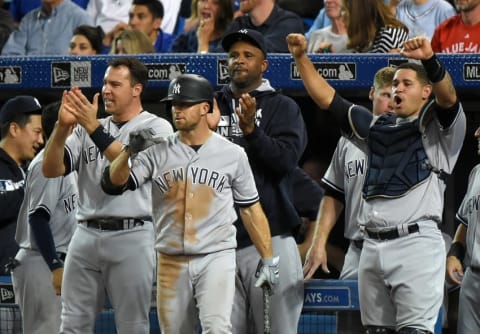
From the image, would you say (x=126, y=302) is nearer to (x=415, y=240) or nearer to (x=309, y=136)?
(x=415, y=240)

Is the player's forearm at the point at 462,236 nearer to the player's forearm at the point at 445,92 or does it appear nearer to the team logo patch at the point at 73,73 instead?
the player's forearm at the point at 445,92

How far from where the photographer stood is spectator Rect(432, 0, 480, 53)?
24.9 ft

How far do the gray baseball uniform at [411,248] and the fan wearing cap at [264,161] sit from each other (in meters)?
0.48

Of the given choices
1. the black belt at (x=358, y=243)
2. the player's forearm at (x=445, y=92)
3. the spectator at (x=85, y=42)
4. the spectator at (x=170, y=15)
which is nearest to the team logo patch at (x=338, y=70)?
the black belt at (x=358, y=243)

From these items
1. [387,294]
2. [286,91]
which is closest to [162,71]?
[286,91]

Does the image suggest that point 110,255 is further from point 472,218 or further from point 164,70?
point 472,218

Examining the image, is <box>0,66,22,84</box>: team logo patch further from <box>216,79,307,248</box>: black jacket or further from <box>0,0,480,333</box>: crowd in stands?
<box>216,79,307,248</box>: black jacket

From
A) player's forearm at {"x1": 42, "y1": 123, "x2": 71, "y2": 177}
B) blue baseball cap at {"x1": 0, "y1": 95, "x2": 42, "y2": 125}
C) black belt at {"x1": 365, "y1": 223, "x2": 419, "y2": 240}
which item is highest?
blue baseball cap at {"x1": 0, "y1": 95, "x2": 42, "y2": 125}

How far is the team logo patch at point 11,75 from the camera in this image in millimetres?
7480

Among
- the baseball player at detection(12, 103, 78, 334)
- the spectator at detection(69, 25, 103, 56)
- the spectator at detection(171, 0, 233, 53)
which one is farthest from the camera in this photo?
the spectator at detection(69, 25, 103, 56)

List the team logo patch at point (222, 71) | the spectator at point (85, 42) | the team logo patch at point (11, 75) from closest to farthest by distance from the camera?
the team logo patch at point (222, 71)
the team logo patch at point (11, 75)
the spectator at point (85, 42)

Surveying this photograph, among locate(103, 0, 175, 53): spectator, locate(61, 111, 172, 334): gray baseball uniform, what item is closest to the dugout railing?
locate(61, 111, 172, 334): gray baseball uniform

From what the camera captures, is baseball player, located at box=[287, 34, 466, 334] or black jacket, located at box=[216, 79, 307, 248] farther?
black jacket, located at box=[216, 79, 307, 248]

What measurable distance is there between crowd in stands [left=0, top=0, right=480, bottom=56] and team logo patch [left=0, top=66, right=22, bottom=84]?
3.11 feet
